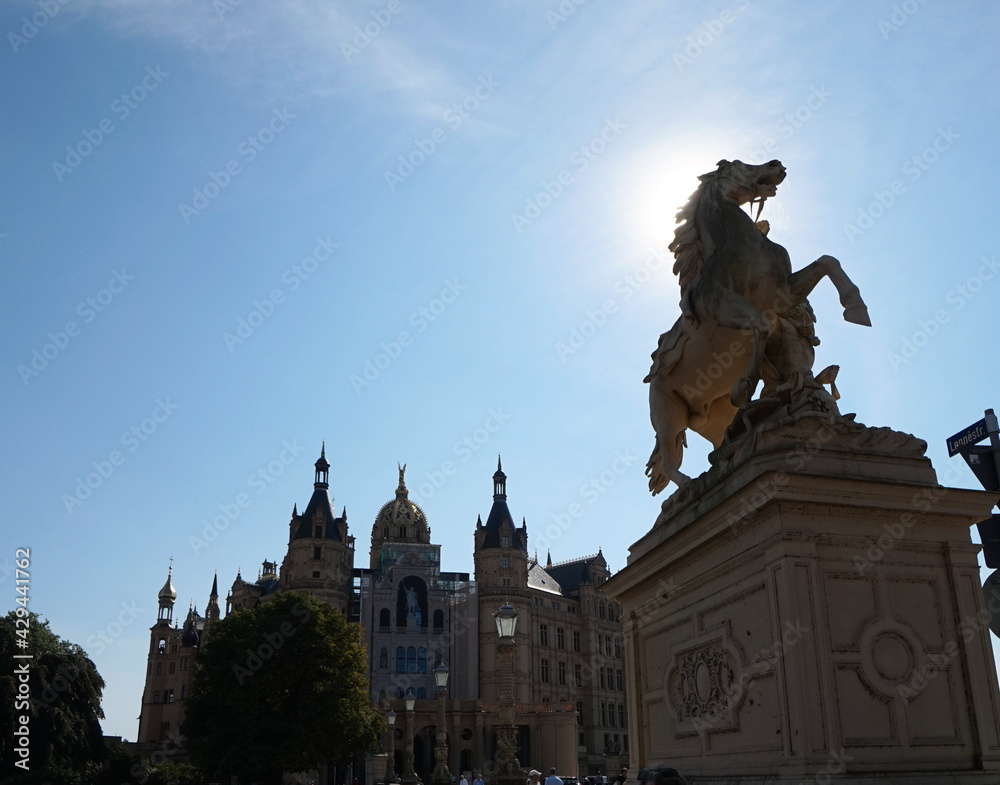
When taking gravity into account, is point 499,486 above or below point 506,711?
above

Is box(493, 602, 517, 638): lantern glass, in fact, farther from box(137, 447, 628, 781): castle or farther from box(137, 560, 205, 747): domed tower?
box(137, 560, 205, 747): domed tower

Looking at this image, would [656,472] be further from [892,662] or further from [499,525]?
[499,525]

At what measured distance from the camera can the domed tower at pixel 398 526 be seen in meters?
84.1

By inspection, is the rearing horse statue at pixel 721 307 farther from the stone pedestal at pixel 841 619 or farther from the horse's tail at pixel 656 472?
the stone pedestal at pixel 841 619

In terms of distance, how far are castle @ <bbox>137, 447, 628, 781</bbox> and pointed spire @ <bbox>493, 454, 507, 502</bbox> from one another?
0.14 metres

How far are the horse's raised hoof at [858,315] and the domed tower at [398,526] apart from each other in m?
79.5

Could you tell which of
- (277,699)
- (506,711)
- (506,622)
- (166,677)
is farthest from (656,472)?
(166,677)

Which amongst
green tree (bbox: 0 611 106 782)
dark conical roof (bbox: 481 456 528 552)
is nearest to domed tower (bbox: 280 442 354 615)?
dark conical roof (bbox: 481 456 528 552)

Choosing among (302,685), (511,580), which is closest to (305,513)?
(511,580)

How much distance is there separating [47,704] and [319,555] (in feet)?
133

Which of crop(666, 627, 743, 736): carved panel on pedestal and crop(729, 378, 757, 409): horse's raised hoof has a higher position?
crop(729, 378, 757, 409): horse's raised hoof

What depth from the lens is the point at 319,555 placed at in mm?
77688

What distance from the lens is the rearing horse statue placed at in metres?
5.86

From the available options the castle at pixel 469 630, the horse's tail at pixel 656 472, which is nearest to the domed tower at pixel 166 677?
the castle at pixel 469 630
